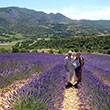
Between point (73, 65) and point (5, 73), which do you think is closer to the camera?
point (5, 73)

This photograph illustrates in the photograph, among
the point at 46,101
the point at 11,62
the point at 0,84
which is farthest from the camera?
the point at 11,62

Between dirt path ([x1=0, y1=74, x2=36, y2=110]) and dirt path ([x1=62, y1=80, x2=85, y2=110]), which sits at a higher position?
dirt path ([x1=0, y1=74, x2=36, y2=110])

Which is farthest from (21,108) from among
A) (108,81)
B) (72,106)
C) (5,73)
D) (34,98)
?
(108,81)

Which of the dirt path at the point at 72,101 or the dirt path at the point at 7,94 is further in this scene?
the dirt path at the point at 72,101

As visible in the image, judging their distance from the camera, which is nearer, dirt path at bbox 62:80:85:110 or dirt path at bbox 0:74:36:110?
dirt path at bbox 0:74:36:110

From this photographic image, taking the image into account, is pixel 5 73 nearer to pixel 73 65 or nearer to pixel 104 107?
pixel 73 65

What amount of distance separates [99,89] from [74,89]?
4.96 ft

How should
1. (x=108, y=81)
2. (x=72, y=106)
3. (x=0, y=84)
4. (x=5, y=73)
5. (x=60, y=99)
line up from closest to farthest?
(x=60, y=99) → (x=72, y=106) → (x=0, y=84) → (x=5, y=73) → (x=108, y=81)

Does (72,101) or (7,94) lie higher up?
(7,94)

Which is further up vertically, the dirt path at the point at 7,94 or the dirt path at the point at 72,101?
the dirt path at the point at 7,94

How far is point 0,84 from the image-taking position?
3199 millimetres

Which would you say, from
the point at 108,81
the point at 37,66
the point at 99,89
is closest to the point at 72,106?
the point at 99,89

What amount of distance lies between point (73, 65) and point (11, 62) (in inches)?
92.5

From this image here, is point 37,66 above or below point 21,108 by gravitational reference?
below
